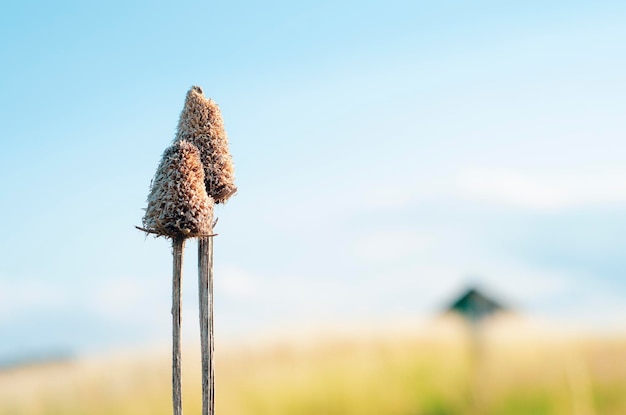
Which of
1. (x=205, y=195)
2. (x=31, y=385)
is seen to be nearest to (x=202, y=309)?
(x=205, y=195)

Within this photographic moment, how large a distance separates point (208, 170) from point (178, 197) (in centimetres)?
43

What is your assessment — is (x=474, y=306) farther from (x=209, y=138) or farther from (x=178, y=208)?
(x=178, y=208)

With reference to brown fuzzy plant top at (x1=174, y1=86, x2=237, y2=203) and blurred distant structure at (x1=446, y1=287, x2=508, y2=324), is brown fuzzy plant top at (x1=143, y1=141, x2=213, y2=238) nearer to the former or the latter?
brown fuzzy plant top at (x1=174, y1=86, x2=237, y2=203)

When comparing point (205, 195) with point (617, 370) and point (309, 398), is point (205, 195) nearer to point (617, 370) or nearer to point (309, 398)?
point (309, 398)

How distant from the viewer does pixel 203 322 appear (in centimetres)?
520

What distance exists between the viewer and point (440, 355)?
32.9ft

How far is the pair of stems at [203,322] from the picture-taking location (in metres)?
5.05

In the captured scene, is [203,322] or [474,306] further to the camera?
→ [474,306]

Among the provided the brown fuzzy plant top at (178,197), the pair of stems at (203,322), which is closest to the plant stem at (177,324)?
the pair of stems at (203,322)

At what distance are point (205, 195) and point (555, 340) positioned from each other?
6.69 meters

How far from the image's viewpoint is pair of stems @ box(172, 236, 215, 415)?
16.6 feet

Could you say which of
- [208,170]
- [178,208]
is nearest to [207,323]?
[178,208]

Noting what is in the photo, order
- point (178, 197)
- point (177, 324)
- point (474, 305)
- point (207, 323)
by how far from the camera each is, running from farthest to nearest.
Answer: point (474, 305) < point (207, 323) < point (177, 324) < point (178, 197)

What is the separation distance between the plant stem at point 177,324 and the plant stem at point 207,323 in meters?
0.20
